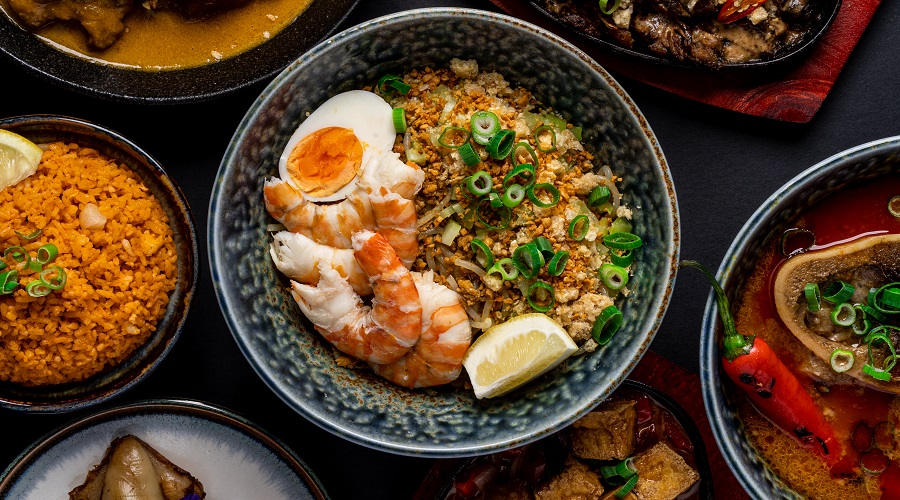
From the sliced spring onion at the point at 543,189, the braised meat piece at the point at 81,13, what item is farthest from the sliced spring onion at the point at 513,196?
the braised meat piece at the point at 81,13

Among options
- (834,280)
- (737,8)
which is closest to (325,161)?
(737,8)

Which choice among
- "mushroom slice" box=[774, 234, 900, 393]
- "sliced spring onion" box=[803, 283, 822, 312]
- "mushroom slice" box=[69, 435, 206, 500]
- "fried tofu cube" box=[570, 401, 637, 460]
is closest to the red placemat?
"mushroom slice" box=[774, 234, 900, 393]

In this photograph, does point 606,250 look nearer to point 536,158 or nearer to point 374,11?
point 536,158

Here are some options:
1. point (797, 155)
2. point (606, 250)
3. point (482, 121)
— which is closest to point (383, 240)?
point (482, 121)

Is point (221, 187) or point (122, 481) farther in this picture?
point (122, 481)

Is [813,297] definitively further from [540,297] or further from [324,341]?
[324,341]

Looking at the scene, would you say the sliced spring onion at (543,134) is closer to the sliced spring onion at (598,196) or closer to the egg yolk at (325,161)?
the sliced spring onion at (598,196)
